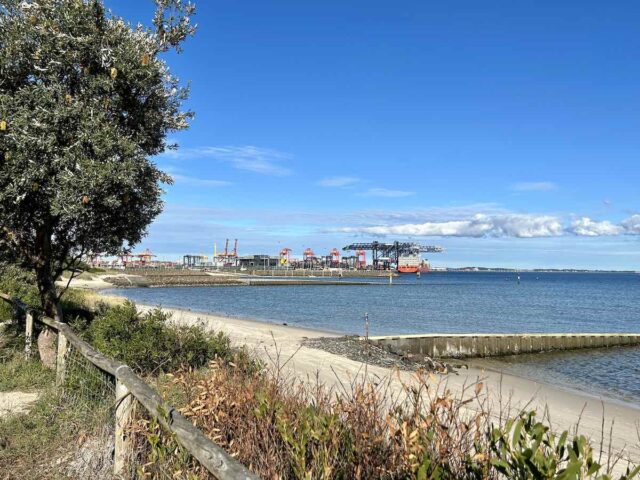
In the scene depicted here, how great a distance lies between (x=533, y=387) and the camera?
16.8 m

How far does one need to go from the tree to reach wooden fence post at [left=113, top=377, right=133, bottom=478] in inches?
147

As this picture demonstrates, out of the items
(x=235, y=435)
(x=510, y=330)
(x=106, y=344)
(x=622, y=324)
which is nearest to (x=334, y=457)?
(x=235, y=435)

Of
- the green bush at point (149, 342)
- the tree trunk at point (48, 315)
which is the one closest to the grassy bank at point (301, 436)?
the green bush at point (149, 342)

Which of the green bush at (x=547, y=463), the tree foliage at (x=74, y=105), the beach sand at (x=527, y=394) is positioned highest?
the tree foliage at (x=74, y=105)

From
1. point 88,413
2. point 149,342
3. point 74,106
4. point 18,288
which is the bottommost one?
point 88,413

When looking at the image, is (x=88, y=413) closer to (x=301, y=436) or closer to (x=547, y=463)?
(x=301, y=436)

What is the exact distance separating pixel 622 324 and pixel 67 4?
49.8 metres

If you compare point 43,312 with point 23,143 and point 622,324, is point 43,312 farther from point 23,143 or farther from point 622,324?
point 622,324

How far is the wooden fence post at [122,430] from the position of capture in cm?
465

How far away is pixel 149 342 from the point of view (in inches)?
369

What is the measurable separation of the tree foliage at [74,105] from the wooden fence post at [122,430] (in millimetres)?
3731

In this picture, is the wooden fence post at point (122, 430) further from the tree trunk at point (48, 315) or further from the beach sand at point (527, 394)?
the tree trunk at point (48, 315)

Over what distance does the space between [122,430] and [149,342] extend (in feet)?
16.0

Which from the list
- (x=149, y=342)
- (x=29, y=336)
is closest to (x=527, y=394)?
(x=149, y=342)
